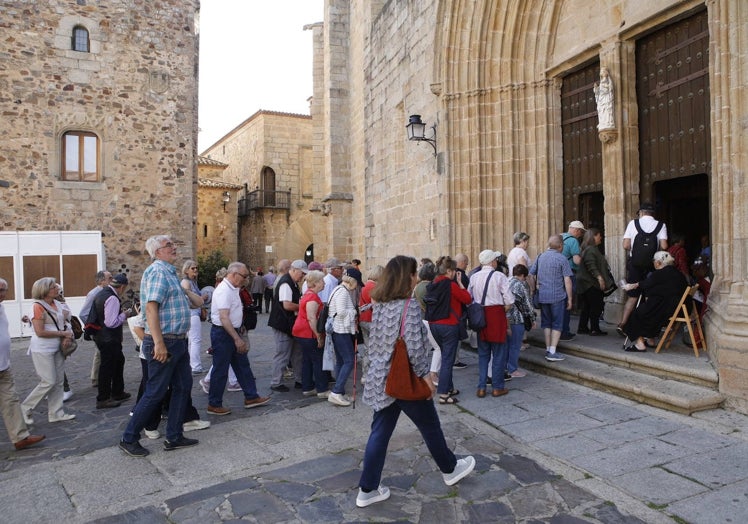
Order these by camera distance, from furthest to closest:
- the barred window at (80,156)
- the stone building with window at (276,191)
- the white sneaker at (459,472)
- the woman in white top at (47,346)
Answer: the stone building with window at (276,191)
the barred window at (80,156)
the woman in white top at (47,346)
the white sneaker at (459,472)

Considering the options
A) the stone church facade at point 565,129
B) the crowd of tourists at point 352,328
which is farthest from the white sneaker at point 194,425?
the stone church facade at point 565,129

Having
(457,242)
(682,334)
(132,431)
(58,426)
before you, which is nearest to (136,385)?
(58,426)

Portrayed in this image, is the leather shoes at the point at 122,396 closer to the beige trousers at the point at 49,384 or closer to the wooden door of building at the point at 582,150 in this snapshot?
the beige trousers at the point at 49,384

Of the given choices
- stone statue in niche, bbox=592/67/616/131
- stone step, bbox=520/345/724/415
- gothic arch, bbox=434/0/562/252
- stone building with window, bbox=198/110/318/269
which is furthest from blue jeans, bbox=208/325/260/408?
stone building with window, bbox=198/110/318/269

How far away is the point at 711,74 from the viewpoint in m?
5.91

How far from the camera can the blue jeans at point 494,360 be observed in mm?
5945

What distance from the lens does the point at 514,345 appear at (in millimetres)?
6473

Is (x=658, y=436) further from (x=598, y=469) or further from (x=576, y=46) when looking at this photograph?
(x=576, y=46)

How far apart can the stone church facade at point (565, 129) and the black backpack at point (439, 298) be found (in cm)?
244

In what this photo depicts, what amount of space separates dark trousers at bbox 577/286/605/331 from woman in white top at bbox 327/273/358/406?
3.31 m

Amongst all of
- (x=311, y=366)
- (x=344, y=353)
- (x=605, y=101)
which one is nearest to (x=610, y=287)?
(x=605, y=101)

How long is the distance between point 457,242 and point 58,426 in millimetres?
6733

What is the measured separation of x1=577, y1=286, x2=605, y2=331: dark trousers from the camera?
7.41 metres

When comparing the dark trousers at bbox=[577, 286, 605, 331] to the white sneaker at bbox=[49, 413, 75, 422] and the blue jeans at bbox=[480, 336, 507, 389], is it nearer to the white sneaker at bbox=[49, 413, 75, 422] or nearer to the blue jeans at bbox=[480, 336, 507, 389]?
the blue jeans at bbox=[480, 336, 507, 389]
